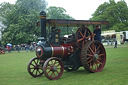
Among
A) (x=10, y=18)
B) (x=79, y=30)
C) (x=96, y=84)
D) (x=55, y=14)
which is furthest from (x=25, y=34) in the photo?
(x=96, y=84)

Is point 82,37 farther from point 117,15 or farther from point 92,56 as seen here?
point 117,15

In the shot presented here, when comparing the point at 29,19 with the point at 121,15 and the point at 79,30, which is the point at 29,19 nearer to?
the point at 121,15

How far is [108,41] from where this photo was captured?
134ft

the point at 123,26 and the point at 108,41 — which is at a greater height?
the point at 123,26

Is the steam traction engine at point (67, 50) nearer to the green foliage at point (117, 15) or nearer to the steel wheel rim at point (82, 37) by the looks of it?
the steel wheel rim at point (82, 37)

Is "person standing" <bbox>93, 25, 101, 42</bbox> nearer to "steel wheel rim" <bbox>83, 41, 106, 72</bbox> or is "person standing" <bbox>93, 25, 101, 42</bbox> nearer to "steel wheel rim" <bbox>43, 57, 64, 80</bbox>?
"steel wheel rim" <bbox>83, 41, 106, 72</bbox>

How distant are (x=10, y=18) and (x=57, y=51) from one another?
3408 cm

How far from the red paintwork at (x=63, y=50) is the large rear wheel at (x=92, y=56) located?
603mm

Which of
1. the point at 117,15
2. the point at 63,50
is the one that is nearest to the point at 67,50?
the point at 63,50

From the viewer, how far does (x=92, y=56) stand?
897 centimetres

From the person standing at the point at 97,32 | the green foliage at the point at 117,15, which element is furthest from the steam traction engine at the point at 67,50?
the green foliage at the point at 117,15

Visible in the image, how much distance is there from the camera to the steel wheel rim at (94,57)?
8.58 m

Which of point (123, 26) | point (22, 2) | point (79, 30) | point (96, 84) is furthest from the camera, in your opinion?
point (123, 26)

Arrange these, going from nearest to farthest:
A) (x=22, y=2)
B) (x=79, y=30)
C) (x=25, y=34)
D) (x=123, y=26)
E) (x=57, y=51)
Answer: (x=57, y=51) < (x=79, y=30) < (x=25, y=34) < (x=22, y=2) < (x=123, y=26)
